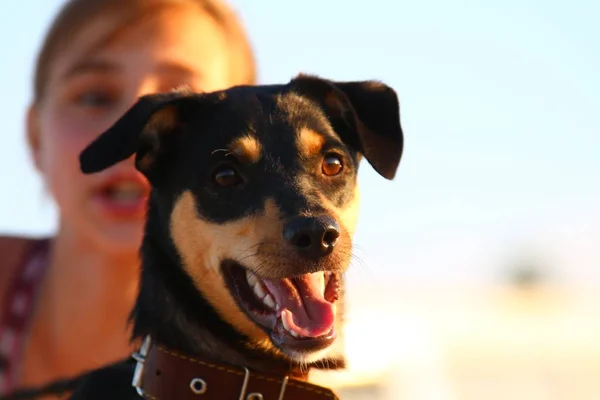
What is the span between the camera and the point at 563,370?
1233 cm

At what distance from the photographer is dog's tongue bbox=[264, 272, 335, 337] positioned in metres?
3.03

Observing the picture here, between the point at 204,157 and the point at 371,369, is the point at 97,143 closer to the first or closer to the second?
the point at 204,157

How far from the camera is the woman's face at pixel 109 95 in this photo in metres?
4.70

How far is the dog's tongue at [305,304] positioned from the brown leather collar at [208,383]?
16cm

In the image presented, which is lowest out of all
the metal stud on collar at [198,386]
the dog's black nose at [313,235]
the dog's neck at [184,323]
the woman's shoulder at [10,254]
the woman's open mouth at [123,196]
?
the woman's shoulder at [10,254]

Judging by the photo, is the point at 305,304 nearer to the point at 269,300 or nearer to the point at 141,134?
the point at 269,300

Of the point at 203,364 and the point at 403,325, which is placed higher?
the point at 203,364

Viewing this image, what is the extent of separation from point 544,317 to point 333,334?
15439 millimetres

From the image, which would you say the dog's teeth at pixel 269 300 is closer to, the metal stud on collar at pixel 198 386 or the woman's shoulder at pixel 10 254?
the metal stud on collar at pixel 198 386

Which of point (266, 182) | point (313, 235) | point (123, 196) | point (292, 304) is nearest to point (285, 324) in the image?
point (292, 304)

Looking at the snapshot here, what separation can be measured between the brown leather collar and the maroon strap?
5.89 ft

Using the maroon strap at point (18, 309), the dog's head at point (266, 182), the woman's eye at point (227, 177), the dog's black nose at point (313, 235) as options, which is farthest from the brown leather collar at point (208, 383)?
the maroon strap at point (18, 309)

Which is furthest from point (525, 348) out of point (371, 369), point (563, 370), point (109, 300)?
point (109, 300)

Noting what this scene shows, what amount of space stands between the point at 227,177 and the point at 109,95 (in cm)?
181
